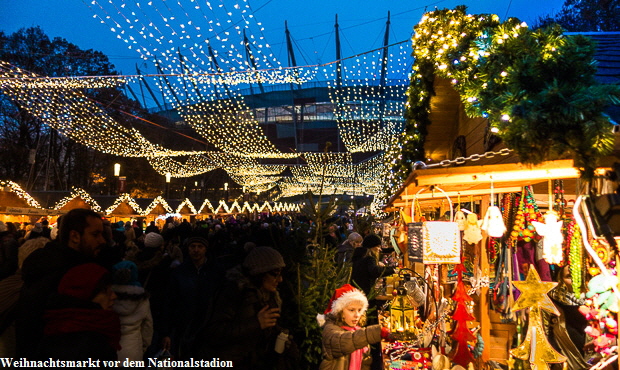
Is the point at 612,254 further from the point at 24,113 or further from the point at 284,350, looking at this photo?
the point at 24,113

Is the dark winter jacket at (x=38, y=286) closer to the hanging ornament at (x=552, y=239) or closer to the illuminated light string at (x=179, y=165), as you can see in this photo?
the hanging ornament at (x=552, y=239)

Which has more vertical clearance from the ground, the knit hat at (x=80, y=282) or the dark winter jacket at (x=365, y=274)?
the knit hat at (x=80, y=282)

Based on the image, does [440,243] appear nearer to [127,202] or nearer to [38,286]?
[38,286]

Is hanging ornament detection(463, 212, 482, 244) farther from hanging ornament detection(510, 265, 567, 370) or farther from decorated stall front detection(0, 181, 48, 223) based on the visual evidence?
decorated stall front detection(0, 181, 48, 223)

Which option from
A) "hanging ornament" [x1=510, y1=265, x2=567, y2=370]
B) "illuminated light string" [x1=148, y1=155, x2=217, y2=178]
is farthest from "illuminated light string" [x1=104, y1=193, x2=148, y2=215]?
"hanging ornament" [x1=510, y1=265, x2=567, y2=370]

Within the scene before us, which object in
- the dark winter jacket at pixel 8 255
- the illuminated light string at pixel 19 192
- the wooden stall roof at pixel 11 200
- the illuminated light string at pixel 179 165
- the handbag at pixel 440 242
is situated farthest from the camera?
the illuminated light string at pixel 179 165

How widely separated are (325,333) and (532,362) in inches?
57.0

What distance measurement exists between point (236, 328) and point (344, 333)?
0.82 m

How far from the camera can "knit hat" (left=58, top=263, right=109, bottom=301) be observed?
272 centimetres

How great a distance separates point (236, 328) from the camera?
3.21 m

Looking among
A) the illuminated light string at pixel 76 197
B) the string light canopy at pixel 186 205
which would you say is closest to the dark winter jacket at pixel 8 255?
the illuminated light string at pixel 76 197

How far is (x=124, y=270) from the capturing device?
3.93 metres

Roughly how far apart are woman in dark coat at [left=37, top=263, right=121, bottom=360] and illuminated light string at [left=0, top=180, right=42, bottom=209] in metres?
17.2

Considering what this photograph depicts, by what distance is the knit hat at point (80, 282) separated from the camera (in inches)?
107
